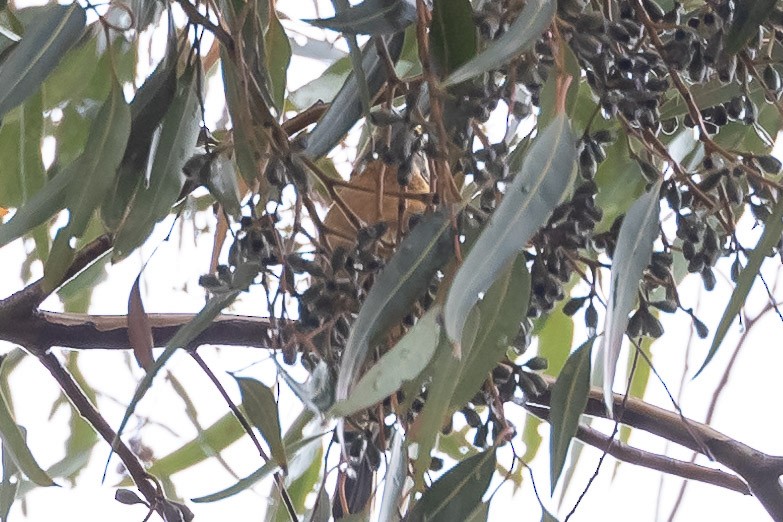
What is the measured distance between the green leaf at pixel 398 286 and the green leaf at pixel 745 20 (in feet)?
0.44

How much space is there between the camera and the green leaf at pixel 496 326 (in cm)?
42

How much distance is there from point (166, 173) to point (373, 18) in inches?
6.1

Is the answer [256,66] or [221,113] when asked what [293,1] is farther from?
[256,66]

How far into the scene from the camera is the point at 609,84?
42cm

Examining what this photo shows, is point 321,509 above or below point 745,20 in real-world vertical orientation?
below

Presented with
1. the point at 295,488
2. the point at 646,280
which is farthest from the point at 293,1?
the point at 646,280

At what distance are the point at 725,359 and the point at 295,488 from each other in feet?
2.45

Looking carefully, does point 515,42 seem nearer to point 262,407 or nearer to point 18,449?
point 262,407

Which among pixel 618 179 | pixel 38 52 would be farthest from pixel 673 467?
pixel 38 52

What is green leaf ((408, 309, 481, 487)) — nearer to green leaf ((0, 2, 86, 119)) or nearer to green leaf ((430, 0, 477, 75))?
green leaf ((430, 0, 477, 75))

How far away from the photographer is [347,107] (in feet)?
1.66

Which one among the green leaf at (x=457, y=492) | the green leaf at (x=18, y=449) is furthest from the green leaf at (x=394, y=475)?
the green leaf at (x=18, y=449)

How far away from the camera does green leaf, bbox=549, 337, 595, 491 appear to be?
45 centimetres

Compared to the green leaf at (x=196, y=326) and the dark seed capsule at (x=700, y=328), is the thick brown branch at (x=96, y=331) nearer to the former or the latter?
the green leaf at (x=196, y=326)
